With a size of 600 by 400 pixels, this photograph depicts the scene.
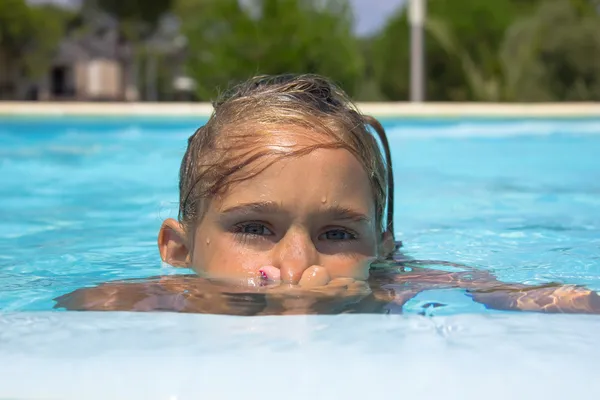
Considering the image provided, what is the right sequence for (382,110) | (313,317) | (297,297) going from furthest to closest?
(382,110), (297,297), (313,317)

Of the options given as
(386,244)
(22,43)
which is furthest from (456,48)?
(22,43)

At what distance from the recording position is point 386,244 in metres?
2.95

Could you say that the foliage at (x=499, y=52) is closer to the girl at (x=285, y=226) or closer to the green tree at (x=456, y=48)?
the green tree at (x=456, y=48)

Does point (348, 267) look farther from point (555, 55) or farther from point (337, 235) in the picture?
point (555, 55)

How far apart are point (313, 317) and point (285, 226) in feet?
2.08

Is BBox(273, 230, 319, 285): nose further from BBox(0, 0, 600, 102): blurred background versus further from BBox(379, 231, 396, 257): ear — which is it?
BBox(0, 0, 600, 102): blurred background

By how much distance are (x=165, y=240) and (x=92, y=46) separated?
1607 inches

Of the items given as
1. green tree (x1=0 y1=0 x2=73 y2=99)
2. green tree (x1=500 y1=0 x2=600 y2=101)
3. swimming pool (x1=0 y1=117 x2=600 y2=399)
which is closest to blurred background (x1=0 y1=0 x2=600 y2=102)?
green tree (x1=500 y1=0 x2=600 y2=101)

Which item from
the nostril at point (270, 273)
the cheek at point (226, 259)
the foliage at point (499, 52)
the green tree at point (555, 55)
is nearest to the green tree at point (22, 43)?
the foliage at point (499, 52)

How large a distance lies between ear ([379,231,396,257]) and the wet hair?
0.05m

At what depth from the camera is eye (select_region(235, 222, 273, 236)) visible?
244 cm

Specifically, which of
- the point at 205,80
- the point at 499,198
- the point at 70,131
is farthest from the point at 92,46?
the point at 499,198

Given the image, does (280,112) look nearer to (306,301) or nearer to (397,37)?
(306,301)

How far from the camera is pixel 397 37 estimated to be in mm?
20797
